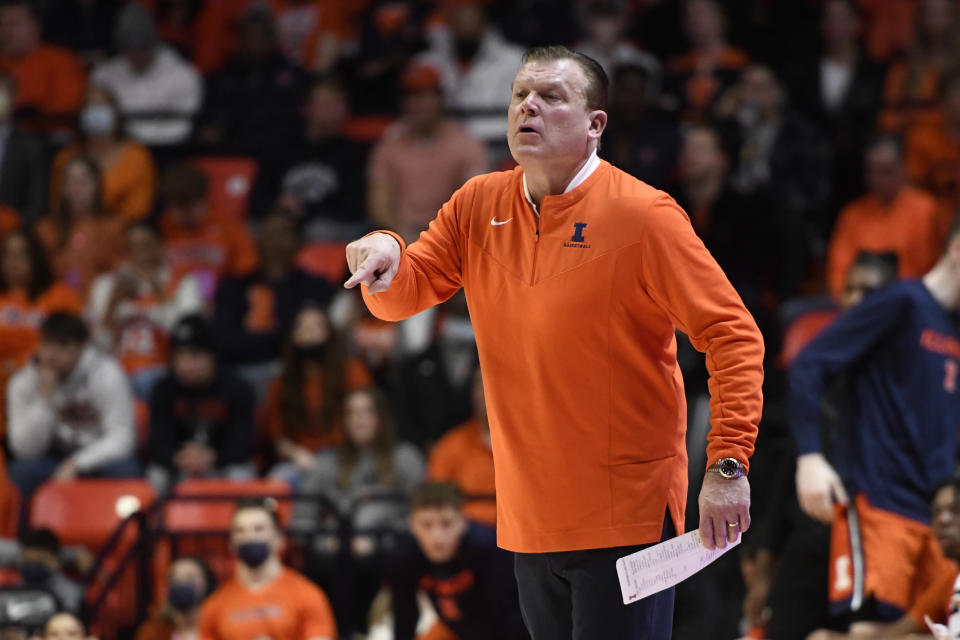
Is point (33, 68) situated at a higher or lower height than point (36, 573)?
higher

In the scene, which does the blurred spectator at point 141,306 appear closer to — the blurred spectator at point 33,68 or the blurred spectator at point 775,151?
the blurred spectator at point 33,68

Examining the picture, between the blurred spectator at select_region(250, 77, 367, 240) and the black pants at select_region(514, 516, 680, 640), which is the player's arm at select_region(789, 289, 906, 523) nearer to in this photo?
the black pants at select_region(514, 516, 680, 640)

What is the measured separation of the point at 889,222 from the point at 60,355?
4797 mm

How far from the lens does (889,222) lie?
25.8 ft

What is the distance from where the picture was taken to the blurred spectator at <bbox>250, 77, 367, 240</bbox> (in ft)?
30.7

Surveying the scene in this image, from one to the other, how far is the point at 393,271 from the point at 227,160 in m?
6.79

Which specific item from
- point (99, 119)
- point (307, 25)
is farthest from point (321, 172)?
point (307, 25)

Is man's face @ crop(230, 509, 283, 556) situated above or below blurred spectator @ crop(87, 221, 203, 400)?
below

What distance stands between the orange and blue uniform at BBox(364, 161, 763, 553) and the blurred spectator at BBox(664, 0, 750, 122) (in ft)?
19.3

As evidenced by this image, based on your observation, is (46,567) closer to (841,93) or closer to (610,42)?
(610,42)

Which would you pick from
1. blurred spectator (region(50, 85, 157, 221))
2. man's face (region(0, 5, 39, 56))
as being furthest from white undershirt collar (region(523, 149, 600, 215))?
man's face (region(0, 5, 39, 56))

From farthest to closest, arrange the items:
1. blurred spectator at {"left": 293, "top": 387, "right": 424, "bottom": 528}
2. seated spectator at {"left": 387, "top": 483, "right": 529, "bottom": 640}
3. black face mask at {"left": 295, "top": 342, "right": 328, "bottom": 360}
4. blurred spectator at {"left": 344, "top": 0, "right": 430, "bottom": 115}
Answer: blurred spectator at {"left": 344, "top": 0, "right": 430, "bottom": 115} → black face mask at {"left": 295, "top": 342, "right": 328, "bottom": 360} → blurred spectator at {"left": 293, "top": 387, "right": 424, "bottom": 528} → seated spectator at {"left": 387, "top": 483, "right": 529, "bottom": 640}

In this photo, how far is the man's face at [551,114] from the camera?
3.26 meters

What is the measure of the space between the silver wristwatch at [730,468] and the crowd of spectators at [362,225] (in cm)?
240
